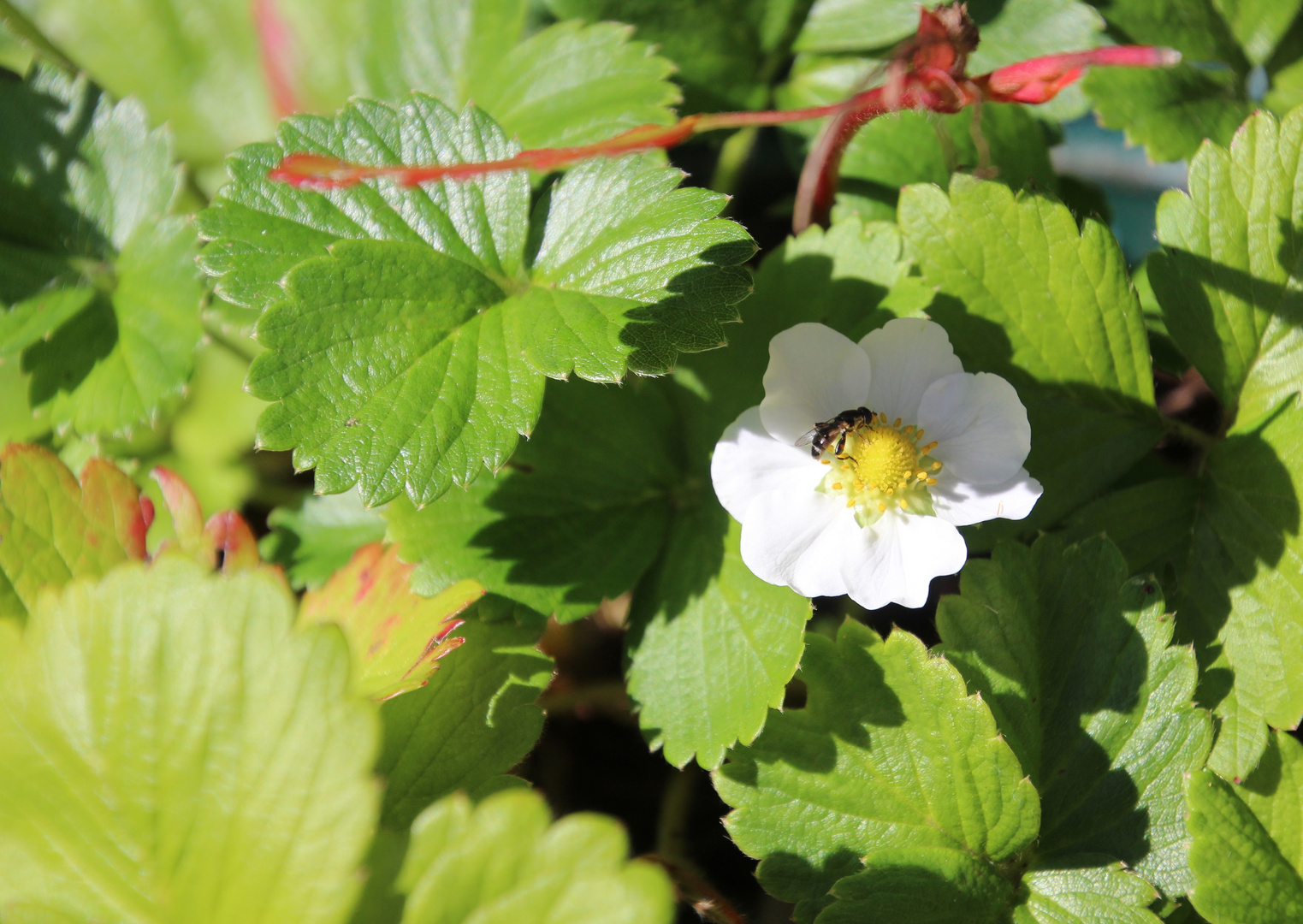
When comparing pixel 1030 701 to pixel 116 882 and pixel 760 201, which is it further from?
pixel 760 201

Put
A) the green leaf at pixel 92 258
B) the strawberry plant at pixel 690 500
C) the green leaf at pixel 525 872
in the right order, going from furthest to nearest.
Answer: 1. the green leaf at pixel 92 258
2. the strawberry plant at pixel 690 500
3. the green leaf at pixel 525 872

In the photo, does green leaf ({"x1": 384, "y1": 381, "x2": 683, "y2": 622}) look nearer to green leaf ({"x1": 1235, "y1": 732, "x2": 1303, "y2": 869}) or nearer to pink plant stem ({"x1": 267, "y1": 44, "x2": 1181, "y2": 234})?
pink plant stem ({"x1": 267, "y1": 44, "x2": 1181, "y2": 234})

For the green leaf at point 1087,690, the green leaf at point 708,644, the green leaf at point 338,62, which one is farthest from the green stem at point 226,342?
the green leaf at point 1087,690

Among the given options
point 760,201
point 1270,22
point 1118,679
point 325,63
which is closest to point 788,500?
point 1118,679

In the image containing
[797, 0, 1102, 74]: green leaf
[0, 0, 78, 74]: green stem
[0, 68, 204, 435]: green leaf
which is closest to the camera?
[0, 68, 204, 435]: green leaf

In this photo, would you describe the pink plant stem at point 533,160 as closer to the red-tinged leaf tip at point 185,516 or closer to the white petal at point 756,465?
the white petal at point 756,465

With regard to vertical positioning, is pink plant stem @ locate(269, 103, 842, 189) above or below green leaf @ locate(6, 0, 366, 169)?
below

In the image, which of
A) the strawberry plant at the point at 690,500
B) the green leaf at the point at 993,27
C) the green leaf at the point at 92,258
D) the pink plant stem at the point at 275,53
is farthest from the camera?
the pink plant stem at the point at 275,53

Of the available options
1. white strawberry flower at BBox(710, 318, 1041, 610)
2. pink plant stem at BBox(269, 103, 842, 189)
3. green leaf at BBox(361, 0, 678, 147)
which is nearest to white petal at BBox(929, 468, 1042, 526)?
white strawberry flower at BBox(710, 318, 1041, 610)
